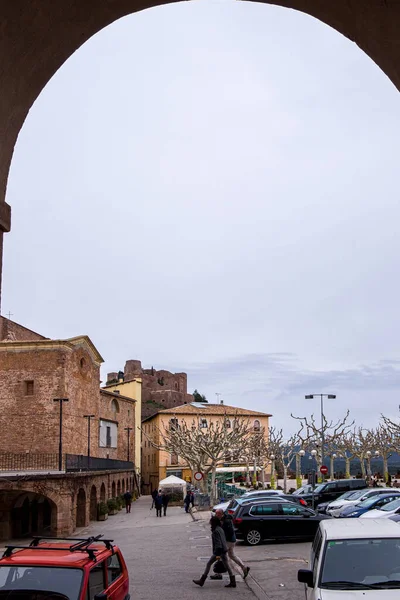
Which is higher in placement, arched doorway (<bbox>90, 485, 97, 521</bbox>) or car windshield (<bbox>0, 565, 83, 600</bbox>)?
car windshield (<bbox>0, 565, 83, 600</bbox>)

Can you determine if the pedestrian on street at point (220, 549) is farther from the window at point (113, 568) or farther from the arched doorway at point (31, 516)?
the arched doorway at point (31, 516)

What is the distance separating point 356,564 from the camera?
8023 mm

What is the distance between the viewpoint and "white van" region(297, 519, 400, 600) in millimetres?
7422

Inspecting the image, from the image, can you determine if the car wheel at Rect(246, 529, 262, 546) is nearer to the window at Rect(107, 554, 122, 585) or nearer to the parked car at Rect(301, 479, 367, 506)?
the window at Rect(107, 554, 122, 585)

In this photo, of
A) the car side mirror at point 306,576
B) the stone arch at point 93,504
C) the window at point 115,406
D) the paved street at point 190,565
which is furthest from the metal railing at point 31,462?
the car side mirror at point 306,576

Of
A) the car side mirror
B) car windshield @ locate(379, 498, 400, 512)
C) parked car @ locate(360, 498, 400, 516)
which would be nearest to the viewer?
the car side mirror

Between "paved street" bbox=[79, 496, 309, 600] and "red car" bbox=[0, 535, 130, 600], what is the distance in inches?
227

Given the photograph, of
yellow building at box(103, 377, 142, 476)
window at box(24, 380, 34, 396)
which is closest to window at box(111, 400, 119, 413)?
yellow building at box(103, 377, 142, 476)

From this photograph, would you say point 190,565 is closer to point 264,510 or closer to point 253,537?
point 253,537

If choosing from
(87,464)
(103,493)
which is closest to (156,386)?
(103,493)

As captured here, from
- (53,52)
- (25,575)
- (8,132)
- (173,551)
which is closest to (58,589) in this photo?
(25,575)

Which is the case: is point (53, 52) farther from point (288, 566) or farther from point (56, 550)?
point (288, 566)

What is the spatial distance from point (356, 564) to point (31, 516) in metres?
29.2

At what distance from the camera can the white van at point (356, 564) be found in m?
7.42
